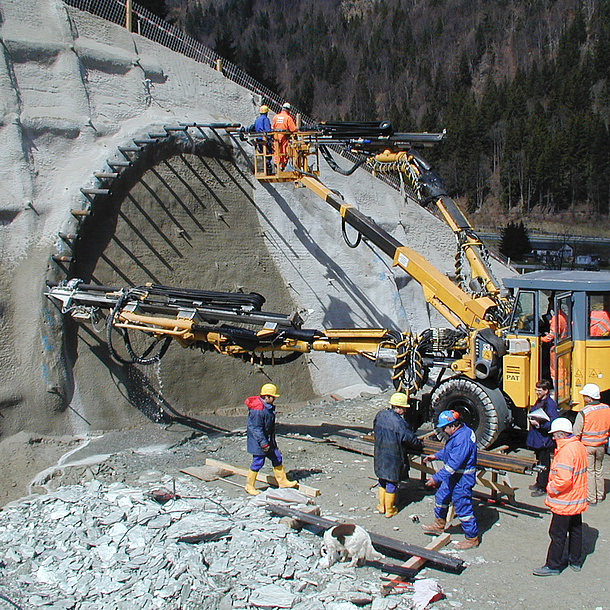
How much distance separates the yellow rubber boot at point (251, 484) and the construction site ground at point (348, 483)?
0.27m

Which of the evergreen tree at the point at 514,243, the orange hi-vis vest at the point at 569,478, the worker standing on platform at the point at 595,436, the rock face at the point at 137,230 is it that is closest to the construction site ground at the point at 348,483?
the worker standing on platform at the point at 595,436

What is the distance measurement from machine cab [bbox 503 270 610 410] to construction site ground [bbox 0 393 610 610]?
1329 mm

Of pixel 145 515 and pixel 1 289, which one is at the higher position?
pixel 1 289

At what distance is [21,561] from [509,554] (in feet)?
17.0

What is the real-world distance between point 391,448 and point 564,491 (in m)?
2.02

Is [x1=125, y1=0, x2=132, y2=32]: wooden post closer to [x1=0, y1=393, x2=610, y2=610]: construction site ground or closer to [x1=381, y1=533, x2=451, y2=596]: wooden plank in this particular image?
[x1=0, y1=393, x2=610, y2=610]: construction site ground

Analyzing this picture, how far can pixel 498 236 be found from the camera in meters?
42.7

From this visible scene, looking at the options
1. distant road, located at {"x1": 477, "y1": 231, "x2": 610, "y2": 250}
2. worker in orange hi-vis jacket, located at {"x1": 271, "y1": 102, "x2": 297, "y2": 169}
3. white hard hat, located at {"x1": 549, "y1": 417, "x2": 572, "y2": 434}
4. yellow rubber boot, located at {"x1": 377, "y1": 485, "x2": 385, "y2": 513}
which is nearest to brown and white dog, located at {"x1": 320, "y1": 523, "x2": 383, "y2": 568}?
yellow rubber boot, located at {"x1": 377, "y1": 485, "x2": 385, "y2": 513}

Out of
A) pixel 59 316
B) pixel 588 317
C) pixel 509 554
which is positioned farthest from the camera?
pixel 59 316

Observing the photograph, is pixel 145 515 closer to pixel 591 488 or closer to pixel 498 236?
pixel 591 488

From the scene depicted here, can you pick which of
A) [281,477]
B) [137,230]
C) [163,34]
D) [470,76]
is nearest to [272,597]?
[281,477]

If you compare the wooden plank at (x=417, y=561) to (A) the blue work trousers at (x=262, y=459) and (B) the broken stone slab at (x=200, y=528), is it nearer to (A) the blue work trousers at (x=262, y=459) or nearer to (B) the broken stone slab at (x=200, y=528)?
(B) the broken stone slab at (x=200, y=528)

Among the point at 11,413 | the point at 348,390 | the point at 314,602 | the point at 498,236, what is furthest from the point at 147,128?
the point at 498,236

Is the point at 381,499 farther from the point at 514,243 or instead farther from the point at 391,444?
the point at 514,243
